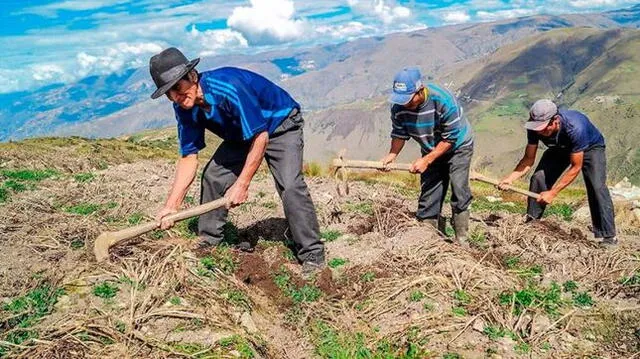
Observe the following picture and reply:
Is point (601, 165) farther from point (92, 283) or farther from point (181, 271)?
point (92, 283)

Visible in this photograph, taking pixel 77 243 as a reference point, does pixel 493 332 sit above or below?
below

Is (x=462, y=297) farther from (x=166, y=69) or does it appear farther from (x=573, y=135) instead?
(x=166, y=69)

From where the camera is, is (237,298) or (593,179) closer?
(237,298)

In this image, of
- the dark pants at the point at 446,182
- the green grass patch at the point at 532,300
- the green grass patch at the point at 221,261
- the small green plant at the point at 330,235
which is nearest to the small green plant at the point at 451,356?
the green grass patch at the point at 532,300

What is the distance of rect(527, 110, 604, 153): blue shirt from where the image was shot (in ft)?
24.9

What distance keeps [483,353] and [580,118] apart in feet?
15.3

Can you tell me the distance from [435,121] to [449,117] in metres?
0.21

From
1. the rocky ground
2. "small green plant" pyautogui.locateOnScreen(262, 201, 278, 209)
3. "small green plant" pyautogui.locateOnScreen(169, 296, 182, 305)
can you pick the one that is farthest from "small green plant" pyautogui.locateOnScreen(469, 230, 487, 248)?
"small green plant" pyautogui.locateOnScreen(169, 296, 182, 305)

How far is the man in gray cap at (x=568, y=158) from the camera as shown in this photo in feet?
24.8

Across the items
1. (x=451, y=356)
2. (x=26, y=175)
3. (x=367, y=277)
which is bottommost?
(x=26, y=175)

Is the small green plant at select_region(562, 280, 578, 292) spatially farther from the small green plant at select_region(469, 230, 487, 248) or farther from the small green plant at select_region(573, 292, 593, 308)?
the small green plant at select_region(469, 230, 487, 248)

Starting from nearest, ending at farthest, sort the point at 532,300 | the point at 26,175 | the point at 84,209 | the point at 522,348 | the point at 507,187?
1. the point at 522,348
2. the point at 532,300
3. the point at 507,187
4. the point at 84,209
5. the point at 26,175

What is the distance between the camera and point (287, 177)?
628 cm

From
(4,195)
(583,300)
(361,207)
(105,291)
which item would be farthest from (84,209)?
(583,300)
